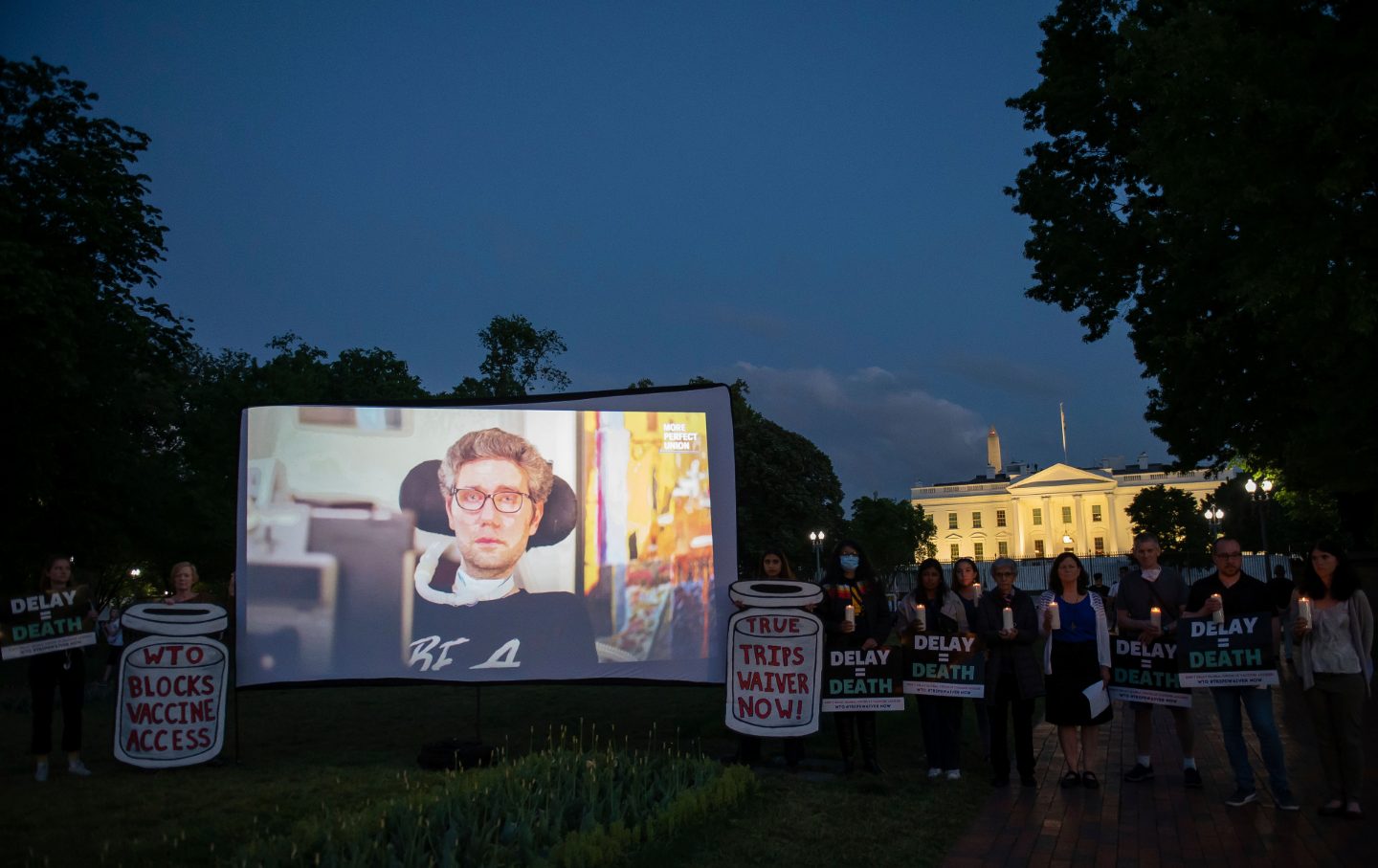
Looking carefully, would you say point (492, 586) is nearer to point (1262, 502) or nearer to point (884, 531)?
point (1262, 502)

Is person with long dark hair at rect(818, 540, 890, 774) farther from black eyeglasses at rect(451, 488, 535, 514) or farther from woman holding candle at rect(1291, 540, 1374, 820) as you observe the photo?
woman holding candle at rect(1291, 540, 1374, 820)

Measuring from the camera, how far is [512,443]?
10562mm

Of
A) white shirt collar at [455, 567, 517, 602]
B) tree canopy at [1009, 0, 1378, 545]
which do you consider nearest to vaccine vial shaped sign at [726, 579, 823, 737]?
white shirt collar at [455, 567, 517, 602]

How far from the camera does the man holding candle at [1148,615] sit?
8727 mm

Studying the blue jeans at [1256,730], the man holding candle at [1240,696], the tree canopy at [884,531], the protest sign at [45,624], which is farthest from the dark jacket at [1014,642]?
the tree canopy at [884,531]

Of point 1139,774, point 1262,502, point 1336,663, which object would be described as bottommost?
point 1139,774

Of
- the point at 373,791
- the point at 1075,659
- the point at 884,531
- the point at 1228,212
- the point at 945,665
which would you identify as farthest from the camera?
the point at 884,531

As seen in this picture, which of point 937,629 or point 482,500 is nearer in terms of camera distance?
point 937,629

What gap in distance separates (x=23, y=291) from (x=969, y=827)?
20.5 meters

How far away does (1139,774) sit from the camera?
29.1 ft

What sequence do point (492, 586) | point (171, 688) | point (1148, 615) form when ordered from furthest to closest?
point (492, 586), point (171, 688), point (1148, 615)

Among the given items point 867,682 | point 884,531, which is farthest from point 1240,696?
point 884,531

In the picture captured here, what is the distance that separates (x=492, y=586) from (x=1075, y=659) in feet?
18.2

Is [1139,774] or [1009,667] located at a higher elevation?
[1009,667]
